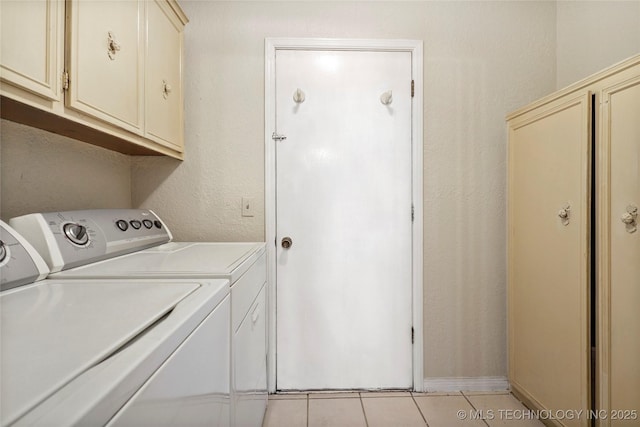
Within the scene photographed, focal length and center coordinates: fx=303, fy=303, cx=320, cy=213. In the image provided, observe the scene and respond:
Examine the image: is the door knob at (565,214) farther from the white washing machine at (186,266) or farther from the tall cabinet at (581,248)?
the white washing machine at (186,266)

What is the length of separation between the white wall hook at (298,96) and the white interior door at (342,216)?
13 mm

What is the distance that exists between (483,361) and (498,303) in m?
0.37

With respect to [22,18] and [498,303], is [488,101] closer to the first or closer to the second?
[498,303]

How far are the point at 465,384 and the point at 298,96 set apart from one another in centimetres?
205

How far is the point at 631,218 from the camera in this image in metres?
1.08

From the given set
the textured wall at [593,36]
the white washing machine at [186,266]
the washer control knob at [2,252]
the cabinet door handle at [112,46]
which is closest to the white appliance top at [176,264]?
the white washing machine at [186,266]

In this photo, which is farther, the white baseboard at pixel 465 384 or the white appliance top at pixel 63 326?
the white baseboard at pixel 465 384

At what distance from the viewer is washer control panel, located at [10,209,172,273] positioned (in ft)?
3.22

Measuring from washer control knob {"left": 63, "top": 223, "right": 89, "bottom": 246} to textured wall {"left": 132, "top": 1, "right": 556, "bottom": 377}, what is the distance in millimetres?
734

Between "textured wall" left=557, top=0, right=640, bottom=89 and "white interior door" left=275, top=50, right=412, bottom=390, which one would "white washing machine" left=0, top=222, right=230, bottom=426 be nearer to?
"white interior door" left=275, top=50, right=412, bottom=390

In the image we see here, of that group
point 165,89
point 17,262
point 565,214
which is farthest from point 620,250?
point 165,89

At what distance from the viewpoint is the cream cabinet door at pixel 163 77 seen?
1.43 meters

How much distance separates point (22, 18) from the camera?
794 mm

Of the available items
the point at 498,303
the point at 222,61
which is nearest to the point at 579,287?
the point at 498,303
